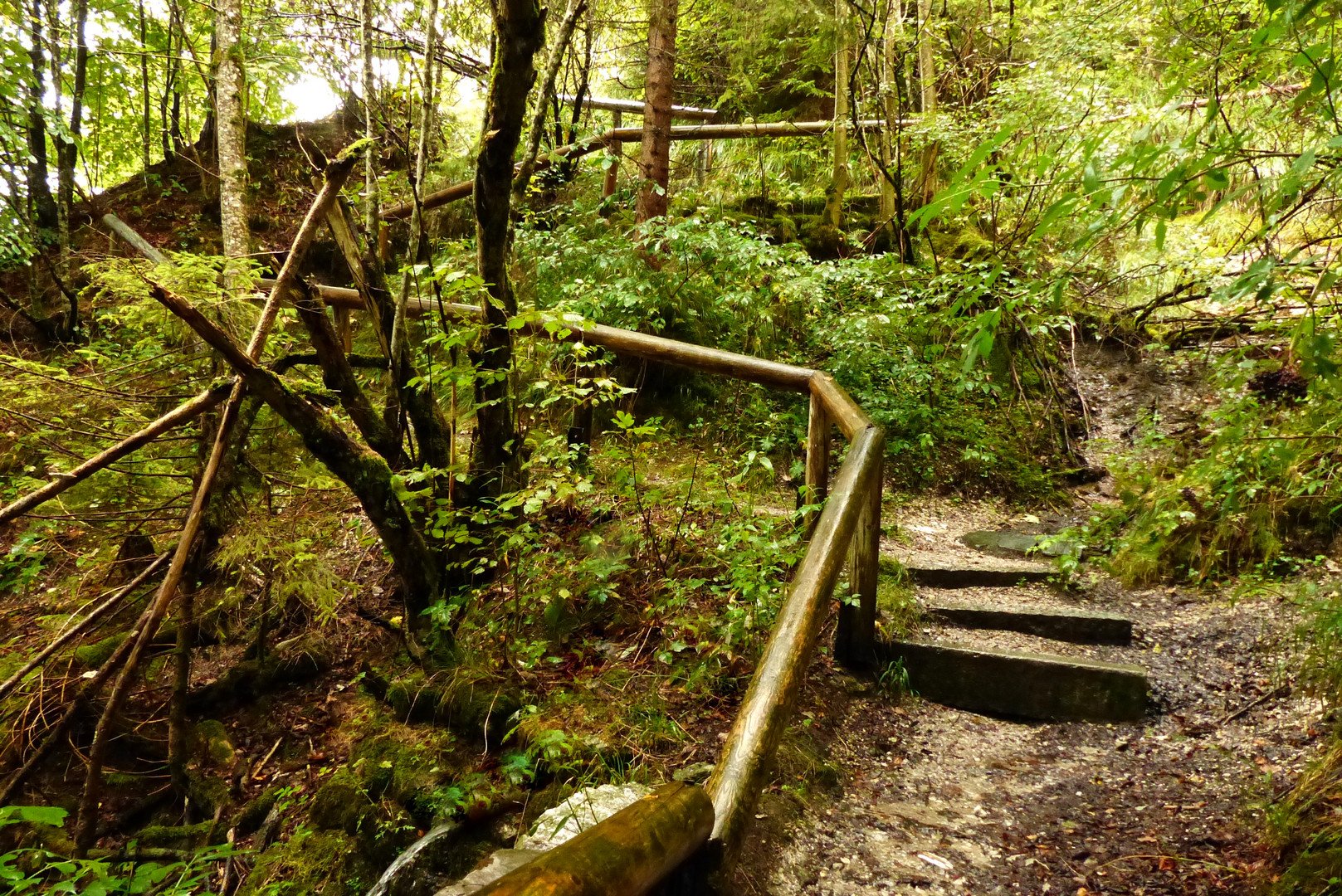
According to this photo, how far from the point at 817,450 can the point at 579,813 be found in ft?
7.30

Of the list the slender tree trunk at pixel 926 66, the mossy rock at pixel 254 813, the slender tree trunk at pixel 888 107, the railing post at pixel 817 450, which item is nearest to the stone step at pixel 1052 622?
the railing post at pixel 817 450

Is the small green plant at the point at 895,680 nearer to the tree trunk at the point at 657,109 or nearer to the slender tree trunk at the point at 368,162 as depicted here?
the slender tree trunk at the point at 368,162

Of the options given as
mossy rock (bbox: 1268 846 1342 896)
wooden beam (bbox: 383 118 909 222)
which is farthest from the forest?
Answer: wooden beam (bbox: 383 118 909 222)

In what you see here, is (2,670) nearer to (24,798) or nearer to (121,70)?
(24,798)

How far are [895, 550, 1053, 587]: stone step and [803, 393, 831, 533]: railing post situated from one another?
1264 millimetres

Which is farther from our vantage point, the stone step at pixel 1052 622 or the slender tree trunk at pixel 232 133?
the slender tree trunk at pixel 232 133

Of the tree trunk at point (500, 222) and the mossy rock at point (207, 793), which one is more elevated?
the tree trunk at point (500, 222)

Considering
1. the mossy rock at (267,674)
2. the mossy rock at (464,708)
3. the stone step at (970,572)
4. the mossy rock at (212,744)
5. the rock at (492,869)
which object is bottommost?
the mossy rock at (212,744)

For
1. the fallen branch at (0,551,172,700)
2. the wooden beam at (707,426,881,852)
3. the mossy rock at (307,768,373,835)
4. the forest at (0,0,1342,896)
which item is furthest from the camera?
the mossy rock at (307,768,373,835)

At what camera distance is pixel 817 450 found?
12.2 ft

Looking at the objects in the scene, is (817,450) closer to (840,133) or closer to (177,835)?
(177,835)

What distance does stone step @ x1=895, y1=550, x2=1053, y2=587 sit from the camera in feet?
15.3

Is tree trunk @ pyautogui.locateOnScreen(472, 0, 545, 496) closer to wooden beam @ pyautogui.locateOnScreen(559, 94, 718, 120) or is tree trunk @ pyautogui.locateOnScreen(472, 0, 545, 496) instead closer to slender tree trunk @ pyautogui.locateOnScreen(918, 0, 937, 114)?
wooden beam @ pyautogui.locateOnScreen(559, 94, 718, 120)

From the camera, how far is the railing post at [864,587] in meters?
3.43
